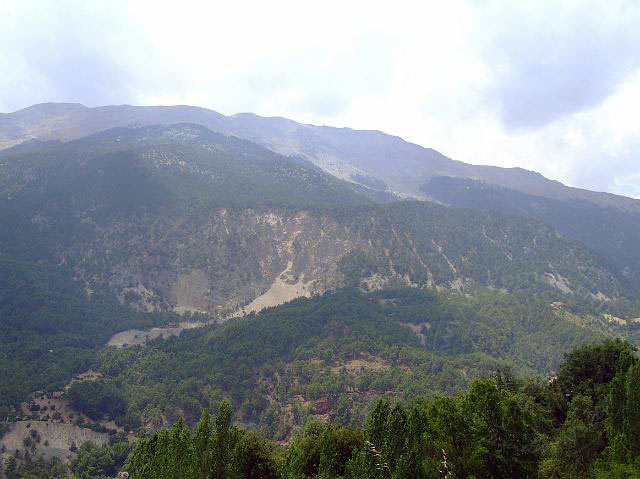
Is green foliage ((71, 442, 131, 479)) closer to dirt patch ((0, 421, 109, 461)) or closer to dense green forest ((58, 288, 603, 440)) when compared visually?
dirt patch ((0, 421, 109, 461))

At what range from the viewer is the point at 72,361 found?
194m

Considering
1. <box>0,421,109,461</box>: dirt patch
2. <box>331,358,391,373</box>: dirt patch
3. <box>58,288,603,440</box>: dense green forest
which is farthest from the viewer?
<box>331,358,391,373</box>: dirt patch

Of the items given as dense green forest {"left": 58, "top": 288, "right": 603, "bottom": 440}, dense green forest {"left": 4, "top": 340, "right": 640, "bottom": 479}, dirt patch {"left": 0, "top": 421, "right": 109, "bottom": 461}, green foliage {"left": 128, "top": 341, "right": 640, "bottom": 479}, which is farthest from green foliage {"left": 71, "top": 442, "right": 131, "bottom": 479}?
Answer: green foliage {"left": 128, "top": 341, "right": 640, "bottom": 479}

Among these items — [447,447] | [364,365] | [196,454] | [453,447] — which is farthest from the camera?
[364,365]

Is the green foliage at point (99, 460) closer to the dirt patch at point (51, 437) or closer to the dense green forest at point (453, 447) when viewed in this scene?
the dirt patch at point (51, 437)

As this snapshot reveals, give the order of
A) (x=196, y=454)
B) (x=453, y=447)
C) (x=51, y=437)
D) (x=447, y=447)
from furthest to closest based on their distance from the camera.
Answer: (x=51, y=437) < (x=196, y=454) < (x=447, y=447) < (x=453, y=447)

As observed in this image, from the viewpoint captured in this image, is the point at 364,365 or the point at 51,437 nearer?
the point at 51,437

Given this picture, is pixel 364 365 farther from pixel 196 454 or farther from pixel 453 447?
pixel 453 447

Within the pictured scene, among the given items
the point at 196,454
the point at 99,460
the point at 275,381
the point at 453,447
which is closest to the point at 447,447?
the point at 453,447

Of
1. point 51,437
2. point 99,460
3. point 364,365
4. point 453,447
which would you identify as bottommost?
point 51,437

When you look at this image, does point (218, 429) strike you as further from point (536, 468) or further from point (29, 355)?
point (29, 355)

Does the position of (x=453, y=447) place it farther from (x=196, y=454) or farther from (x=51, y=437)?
(x=51, y=437)

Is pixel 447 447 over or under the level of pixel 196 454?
over

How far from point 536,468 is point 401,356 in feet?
467
